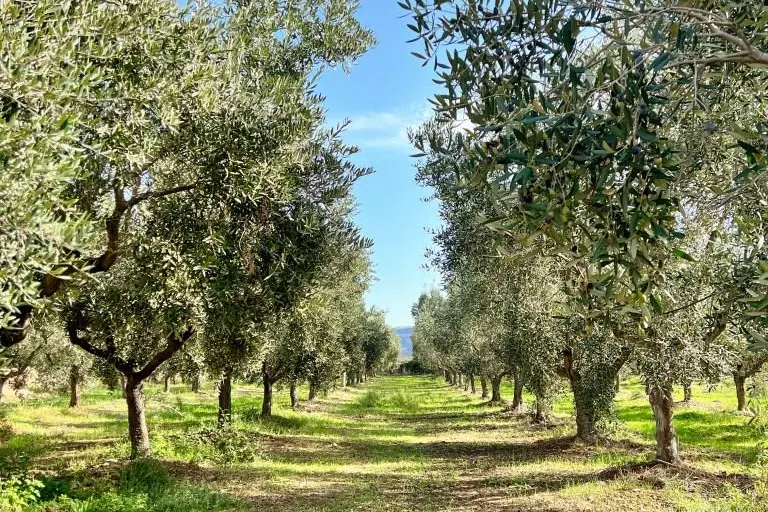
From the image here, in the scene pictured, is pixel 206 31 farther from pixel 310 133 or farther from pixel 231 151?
pixel 310 133

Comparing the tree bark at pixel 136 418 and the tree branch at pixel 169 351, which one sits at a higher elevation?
the tree branch at pixel 169 351

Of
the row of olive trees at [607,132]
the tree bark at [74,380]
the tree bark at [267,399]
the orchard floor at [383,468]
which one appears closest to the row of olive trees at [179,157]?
the row of olive trees at [607,132]

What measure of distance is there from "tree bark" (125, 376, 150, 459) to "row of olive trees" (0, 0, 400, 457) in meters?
6.99

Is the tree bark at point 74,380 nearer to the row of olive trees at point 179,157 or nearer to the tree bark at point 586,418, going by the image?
the row of olive trees at point 179,157

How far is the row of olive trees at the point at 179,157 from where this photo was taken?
16.0ft

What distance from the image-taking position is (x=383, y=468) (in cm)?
1925

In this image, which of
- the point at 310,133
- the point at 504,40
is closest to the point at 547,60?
the point at 504,40

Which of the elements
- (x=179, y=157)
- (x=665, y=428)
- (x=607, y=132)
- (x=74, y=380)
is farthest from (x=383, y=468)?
(x=74, y=380)

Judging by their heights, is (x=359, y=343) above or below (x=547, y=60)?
below

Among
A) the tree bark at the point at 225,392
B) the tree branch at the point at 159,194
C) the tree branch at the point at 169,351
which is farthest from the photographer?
the tree bark at the point at 225,392

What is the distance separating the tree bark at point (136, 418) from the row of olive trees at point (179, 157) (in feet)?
22.9

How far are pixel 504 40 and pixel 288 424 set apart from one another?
29.5m

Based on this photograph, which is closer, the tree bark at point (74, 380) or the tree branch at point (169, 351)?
the tree branch at point (169, 351)

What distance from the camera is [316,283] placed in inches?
362
